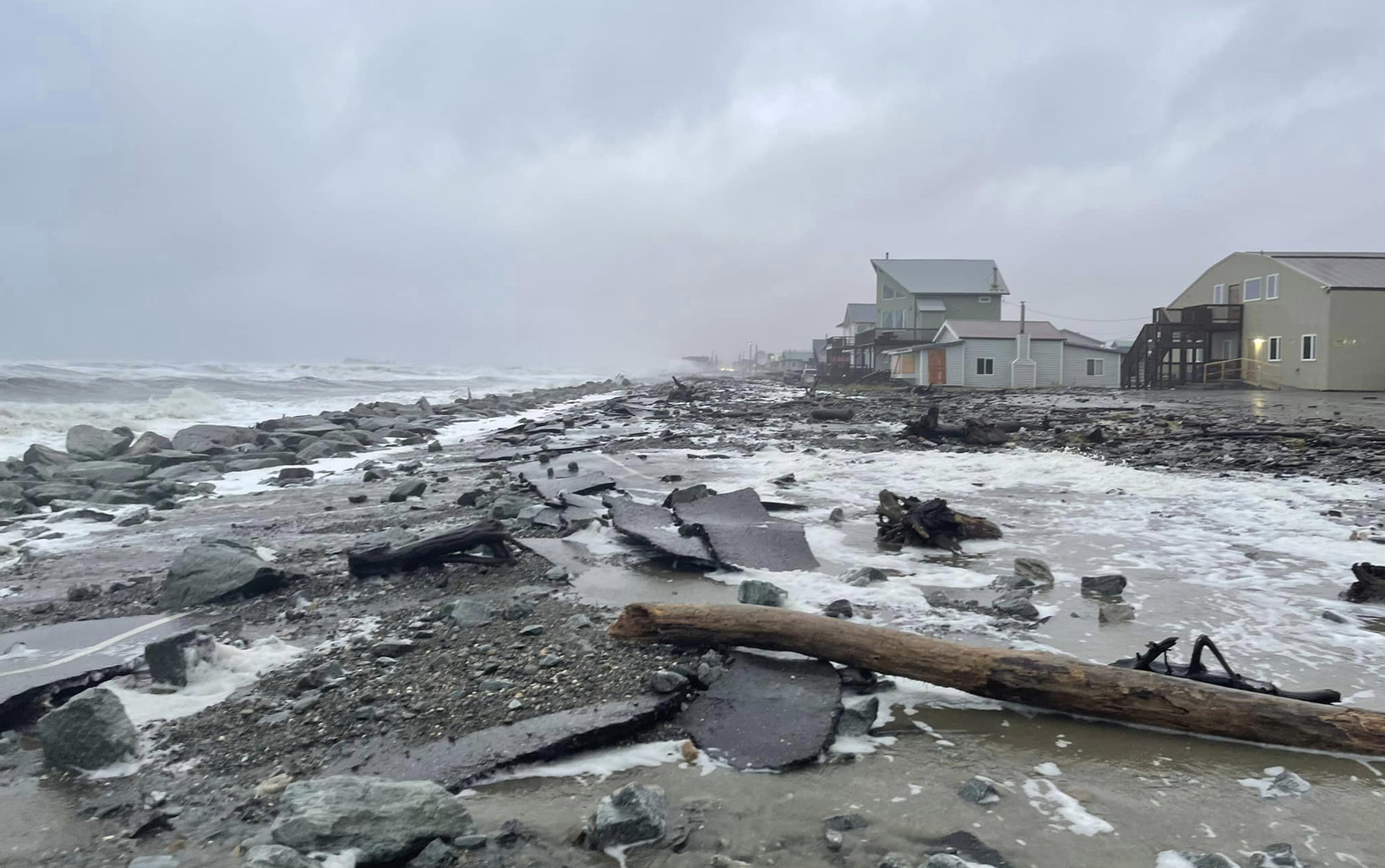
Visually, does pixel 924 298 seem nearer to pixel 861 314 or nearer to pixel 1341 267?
pixel 861 314

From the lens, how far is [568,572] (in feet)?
18.7

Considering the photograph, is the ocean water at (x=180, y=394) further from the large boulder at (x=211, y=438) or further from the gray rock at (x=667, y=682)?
the gray rock at (x=667, y=682)

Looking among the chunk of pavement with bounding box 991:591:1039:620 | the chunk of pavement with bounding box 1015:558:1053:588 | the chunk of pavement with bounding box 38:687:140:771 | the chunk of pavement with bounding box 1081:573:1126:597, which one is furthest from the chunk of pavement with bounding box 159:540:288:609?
the chunk of pavement with bounding box 1081:573:1126:597

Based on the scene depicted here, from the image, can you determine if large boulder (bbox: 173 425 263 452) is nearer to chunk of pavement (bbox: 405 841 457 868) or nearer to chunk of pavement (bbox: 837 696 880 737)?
chunk of pavement (bbox: 405 841 457 868)

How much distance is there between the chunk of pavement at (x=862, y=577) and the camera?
5340 millimetres

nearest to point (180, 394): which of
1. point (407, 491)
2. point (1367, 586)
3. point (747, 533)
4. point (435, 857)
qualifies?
point (407, 491)

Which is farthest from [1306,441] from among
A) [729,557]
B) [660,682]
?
[660,682]

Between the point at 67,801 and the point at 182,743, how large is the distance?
432mm

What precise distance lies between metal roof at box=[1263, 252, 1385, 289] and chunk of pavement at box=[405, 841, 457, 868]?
3935 centimetres

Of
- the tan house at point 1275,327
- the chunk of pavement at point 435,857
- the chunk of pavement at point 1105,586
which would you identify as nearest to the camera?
the chunk of pavement at point 435,857

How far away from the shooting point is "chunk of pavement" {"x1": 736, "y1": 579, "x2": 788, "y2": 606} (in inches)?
191

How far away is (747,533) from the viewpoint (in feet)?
21.2

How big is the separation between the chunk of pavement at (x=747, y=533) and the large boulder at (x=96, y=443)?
12654mm

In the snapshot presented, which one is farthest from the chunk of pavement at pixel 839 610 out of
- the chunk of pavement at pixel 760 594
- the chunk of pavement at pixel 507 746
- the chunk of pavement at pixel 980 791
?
the chunk of pavement at pixel 980 791
